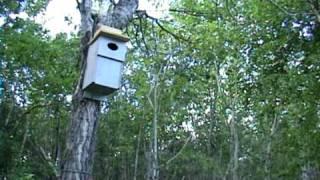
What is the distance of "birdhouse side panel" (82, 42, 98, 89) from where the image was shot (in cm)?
283

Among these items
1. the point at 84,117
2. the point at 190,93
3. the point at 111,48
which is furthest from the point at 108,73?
the point at 190,93

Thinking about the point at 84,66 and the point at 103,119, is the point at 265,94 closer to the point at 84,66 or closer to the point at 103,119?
the point at 84,66

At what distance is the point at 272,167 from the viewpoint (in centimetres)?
1084

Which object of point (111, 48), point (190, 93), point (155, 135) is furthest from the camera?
point (190, 93)

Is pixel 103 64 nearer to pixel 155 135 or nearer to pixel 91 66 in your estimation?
pixel 91 66

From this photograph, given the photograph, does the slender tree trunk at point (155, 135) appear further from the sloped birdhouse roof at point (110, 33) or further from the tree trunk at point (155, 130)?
the sloped birdhouse roof at point (110, 33)

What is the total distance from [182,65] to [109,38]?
7.10 m

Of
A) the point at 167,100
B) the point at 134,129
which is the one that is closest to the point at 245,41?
the point at 167,100

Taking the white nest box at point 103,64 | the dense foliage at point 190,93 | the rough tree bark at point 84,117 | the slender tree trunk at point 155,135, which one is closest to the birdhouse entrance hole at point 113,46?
the white nest box at point 103,64

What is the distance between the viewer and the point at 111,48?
118 inches

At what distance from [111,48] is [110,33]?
12cm

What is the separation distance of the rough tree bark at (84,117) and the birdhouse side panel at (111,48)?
166mm

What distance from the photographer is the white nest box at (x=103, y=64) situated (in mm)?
2835

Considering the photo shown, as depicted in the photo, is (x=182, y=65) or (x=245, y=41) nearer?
(x=245, y=41)
